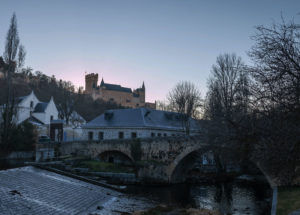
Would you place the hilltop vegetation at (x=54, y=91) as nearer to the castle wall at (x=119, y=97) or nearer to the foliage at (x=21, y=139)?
the castle wall at (x=119, y=97)

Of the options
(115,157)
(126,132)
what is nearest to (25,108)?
(126,132)

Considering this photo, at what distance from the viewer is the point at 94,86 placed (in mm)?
114750

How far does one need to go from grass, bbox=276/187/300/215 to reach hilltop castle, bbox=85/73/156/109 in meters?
102

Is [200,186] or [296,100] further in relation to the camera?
[200,186]

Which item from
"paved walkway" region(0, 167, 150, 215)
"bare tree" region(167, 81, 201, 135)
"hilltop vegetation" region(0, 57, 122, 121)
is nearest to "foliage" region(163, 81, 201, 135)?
"bare tree" region(167, 81, 201, 135)

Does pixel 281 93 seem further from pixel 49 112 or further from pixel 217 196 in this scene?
pixel 49 112

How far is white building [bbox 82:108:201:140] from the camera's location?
28005 millimetres

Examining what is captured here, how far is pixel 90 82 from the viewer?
4641 inches

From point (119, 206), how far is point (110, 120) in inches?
795

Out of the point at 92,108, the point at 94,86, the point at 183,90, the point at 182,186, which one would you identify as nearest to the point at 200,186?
the point at 182,186

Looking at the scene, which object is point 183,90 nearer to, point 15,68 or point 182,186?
point 182,186

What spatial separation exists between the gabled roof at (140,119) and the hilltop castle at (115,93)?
3064 inches

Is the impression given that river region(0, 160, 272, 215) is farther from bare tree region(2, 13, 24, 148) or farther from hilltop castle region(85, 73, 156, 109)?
hilltop castle region(85, 73, 156, 109)

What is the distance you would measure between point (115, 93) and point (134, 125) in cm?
8504
